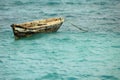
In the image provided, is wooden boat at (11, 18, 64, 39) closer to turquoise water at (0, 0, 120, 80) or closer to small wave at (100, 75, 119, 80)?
turquoise water at (0, 0, 120, 80)

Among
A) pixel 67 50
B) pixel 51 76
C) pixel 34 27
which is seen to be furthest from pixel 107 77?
pixel 34 27

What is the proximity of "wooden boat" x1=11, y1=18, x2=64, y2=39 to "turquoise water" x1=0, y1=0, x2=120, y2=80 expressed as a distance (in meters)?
0.48

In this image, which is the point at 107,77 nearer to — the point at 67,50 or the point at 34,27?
the point at 67,50

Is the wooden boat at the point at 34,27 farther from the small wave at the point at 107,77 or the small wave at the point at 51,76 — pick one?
the small wave at the point at 107,77

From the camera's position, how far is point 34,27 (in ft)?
66.3

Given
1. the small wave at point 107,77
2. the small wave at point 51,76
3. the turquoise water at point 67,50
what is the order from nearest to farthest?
the small wave at point 107,77 < the small wave at point 51,76 < the turquoise water at point 67,50

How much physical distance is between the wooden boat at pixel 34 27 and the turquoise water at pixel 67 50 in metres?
0.48

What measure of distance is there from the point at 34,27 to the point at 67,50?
10.6 ft

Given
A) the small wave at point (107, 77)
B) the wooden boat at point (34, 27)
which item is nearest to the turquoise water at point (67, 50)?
the small wave at point (107, 77)

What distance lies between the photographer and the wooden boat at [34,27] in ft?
64.3

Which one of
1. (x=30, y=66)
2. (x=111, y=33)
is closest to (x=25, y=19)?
(x=111, y=33)

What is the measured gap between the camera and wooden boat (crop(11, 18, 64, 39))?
1959 centimetres

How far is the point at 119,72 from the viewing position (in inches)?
594

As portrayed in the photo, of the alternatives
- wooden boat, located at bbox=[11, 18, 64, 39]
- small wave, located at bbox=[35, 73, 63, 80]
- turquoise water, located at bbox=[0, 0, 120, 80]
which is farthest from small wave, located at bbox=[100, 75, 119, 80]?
wooden boat, located at bbox=[11, 18, 64, 39]
